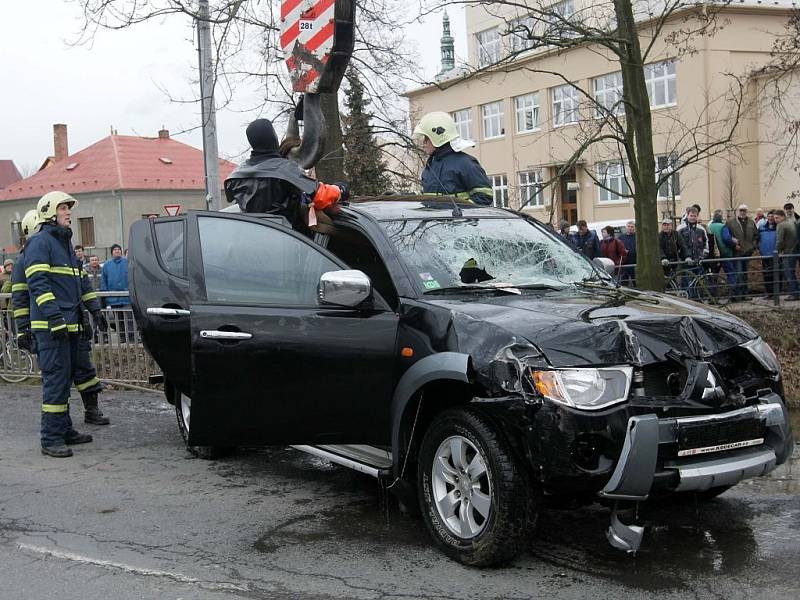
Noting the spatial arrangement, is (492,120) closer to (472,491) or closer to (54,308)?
(54,308)

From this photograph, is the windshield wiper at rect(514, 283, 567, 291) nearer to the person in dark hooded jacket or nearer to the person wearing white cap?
the person in dark hooded jacket

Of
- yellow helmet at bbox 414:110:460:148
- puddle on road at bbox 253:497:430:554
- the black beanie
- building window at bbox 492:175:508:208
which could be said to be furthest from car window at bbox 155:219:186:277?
building window at bbox 492:175:508:208

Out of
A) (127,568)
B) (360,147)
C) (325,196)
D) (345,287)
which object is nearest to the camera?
(127,568)

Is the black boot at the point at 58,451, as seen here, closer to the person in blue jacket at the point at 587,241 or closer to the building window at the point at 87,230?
the person in blue jacket at the point at 587,241

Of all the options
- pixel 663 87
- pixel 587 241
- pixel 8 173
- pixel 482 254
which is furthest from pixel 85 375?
pixel 8 173

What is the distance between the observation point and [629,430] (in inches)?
160

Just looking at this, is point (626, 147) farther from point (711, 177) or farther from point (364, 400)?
point (711, 177)

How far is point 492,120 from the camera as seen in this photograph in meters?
45.3

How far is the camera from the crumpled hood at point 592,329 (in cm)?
425

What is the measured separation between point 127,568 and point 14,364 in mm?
8261

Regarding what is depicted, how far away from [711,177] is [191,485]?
31.1 m

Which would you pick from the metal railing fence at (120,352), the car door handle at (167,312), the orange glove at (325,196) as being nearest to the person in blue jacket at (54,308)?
the car door handle at (167,312)

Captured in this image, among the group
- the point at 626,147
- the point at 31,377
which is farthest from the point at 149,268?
the point at 626,147

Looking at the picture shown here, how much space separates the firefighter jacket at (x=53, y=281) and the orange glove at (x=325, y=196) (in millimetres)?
3001
